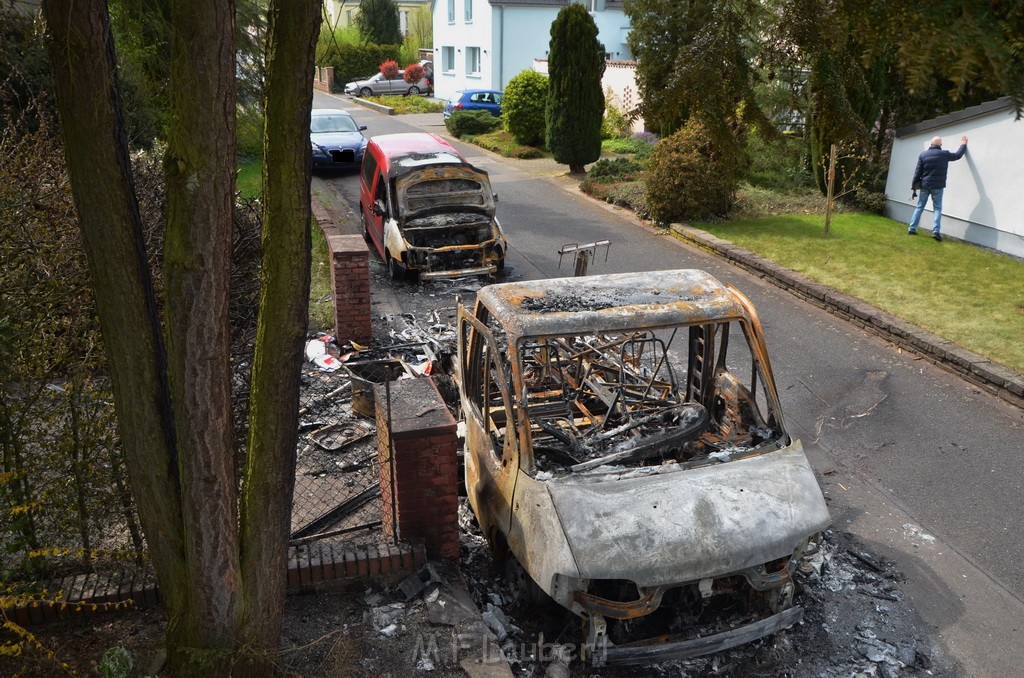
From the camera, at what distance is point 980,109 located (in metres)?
14.2

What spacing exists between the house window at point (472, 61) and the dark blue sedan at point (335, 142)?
679 inches

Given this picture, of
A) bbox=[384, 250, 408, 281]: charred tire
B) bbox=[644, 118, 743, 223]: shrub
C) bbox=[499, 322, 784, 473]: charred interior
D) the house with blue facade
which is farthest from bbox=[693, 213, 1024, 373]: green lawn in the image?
the house with blue facade

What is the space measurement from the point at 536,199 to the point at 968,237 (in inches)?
351

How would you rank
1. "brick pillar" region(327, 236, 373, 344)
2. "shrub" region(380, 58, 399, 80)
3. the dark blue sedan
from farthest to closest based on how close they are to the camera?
1. "shrub" region(380, 58, 399, 80)
2. the dark blue sedan
3. "brick pillar" region(327, 236, 373, 344)

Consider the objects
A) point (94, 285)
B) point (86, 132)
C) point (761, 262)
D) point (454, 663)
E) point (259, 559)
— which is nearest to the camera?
point (86, 132)

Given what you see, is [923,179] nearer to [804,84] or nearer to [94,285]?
[804,84]

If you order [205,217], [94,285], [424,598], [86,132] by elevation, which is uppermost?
[86,132]

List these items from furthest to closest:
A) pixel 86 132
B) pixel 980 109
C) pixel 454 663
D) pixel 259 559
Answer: pixel 980 109, pixel 454 663, pixel 259 559, pixel 86 132

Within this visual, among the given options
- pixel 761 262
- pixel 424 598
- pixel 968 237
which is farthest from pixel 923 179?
pixel 424 598

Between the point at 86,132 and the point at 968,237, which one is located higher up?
the point at 86,132

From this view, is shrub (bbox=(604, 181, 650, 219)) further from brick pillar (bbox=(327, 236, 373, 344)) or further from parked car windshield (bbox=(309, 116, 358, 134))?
brick pillar (bbox=(327, 236, 373, 344))

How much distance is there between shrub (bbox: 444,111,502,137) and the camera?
29750mm

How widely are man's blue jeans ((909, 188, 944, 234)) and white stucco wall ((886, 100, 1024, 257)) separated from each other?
380 millimetres

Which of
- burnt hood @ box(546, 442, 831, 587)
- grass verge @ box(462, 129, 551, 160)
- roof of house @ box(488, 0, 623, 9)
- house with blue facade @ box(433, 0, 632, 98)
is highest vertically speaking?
roof of house @ box(488, 0, 623, 9)
